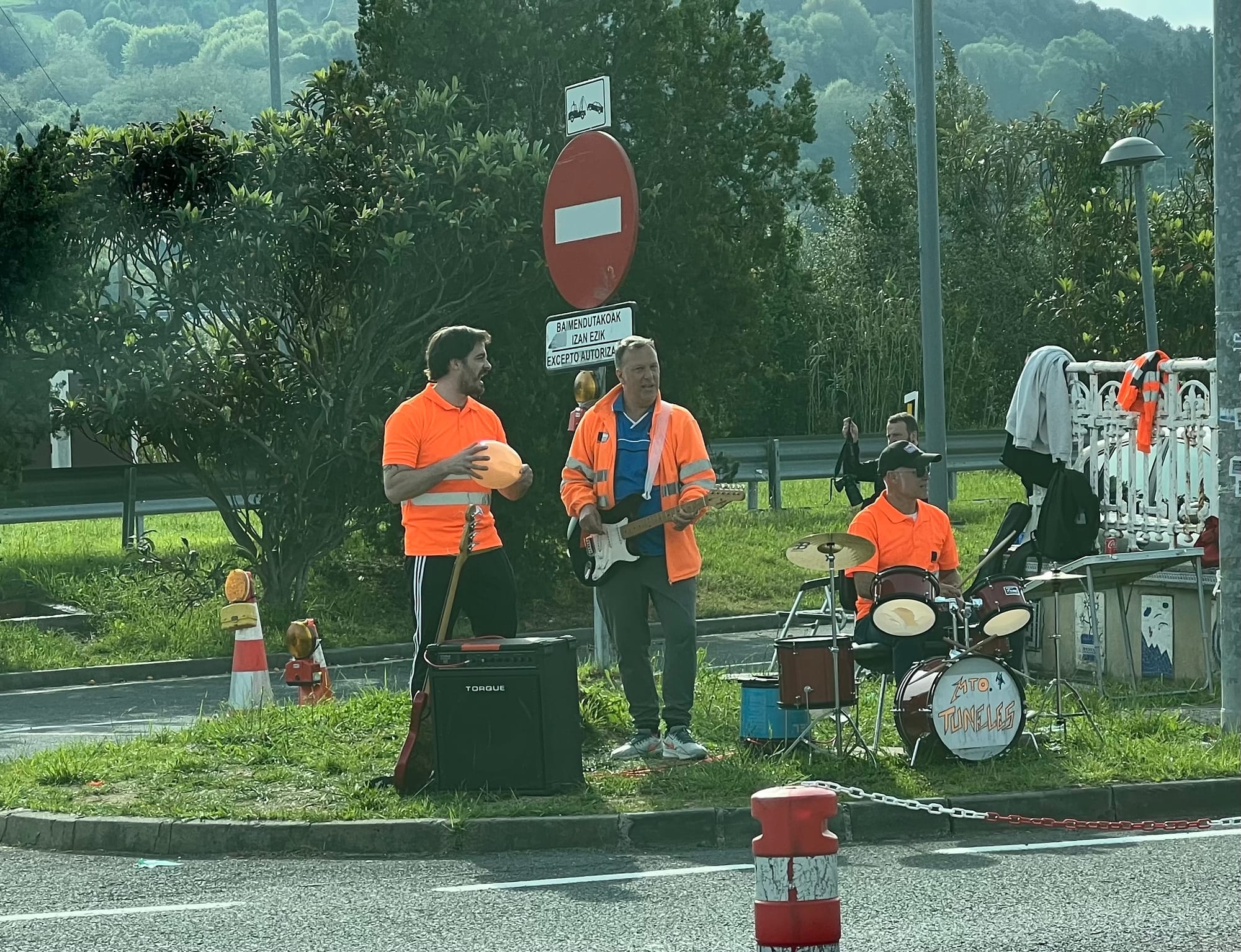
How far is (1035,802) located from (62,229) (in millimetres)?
10746

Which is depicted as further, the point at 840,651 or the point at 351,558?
the point at 351,558

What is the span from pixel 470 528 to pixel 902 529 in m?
2.50


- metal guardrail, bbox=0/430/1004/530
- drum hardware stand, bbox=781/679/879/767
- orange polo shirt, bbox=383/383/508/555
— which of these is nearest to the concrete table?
drum hardware stand, bbox=781/679/879/767

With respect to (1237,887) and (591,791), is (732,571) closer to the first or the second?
(591,791)

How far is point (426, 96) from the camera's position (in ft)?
57.3

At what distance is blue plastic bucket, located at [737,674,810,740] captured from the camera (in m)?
9.36

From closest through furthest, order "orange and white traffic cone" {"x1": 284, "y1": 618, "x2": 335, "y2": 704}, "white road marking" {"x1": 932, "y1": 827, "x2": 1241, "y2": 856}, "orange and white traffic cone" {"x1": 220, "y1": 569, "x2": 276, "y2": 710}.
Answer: "white road marking" {"x1": 932, "y1": 827, "x2": 1241, "y2": 856} < "orange and white traffic cone" {"x1": 284, "y1": 618, "x2": 335, "y2": 704} < "orange and white traffic cone" {"x1": 220, "y1": 569, "x2": 276, "y2": 710}

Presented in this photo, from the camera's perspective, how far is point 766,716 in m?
9.42

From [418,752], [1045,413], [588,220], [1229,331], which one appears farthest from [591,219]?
[1045,413]

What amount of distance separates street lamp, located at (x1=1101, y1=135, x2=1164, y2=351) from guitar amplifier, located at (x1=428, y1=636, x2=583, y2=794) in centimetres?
1143

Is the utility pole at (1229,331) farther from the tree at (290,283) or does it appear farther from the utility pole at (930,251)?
the tree at (290,283)

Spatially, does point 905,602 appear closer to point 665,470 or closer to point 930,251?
point 665,470

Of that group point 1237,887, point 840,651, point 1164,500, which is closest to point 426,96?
point 1164,500

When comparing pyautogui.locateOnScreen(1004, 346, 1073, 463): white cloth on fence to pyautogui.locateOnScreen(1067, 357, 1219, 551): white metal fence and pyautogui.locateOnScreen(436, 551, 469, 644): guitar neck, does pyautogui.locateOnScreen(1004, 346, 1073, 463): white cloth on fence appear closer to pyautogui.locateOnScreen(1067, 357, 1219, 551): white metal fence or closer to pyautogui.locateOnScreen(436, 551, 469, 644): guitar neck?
pyautogui.locateOnScreen(1067, 357, 1219, 551): white metal fence
